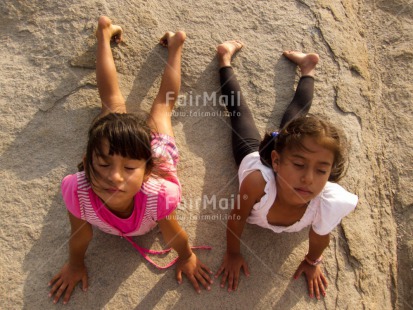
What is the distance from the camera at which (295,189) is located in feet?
6.06

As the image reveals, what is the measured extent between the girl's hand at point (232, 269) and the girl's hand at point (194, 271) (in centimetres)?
6

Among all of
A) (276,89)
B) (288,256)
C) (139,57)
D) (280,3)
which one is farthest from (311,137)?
(280,3)

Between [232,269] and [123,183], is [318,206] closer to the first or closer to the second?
[232,269]

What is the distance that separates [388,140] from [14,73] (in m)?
2.26

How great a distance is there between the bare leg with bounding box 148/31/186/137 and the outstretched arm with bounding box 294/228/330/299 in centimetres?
90

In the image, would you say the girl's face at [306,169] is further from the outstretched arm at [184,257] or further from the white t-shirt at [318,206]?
the outstretched arm at [184,257]

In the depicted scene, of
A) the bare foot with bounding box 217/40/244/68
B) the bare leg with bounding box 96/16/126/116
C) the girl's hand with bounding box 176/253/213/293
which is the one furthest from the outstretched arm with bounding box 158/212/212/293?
the bare foot with bounding box 217/40/244/68

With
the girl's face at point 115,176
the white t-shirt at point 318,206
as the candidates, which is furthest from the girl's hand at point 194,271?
the girl's face at point 115,176

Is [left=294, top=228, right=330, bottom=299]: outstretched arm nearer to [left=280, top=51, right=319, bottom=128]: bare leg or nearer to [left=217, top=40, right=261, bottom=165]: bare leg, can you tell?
[left=217, top=40, right=261, bottom=165]: bare leg

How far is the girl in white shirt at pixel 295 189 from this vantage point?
179 centimetres

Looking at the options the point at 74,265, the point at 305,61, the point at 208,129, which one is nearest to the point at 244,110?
the point at 208,129

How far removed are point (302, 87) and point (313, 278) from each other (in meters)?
1.10

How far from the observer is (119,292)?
6.34 ft

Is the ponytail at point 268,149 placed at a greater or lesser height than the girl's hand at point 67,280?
greater
